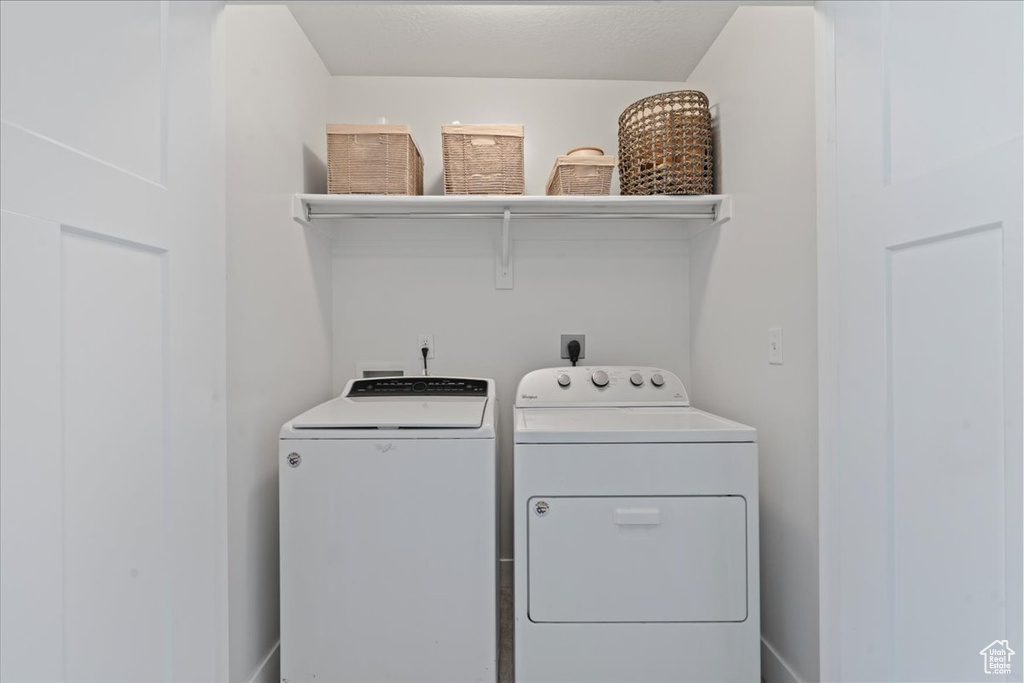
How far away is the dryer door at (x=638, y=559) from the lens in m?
1.44

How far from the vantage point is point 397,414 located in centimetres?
161

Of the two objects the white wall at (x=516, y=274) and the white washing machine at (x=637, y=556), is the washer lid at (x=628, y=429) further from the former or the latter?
the white wall at (x=516, y=274)

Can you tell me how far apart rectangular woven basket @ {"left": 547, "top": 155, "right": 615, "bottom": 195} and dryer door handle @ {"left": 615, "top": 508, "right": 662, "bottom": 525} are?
1.22m

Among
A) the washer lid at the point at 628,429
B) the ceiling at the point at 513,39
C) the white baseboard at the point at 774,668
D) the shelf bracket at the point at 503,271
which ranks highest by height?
the ceiling at the point at 513,39

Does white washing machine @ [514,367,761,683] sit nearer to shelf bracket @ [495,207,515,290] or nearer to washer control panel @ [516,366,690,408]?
washer control panel @ [516,366,690,408]

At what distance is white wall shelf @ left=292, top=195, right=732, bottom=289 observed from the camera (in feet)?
6.30

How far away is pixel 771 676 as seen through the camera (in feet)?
5.40

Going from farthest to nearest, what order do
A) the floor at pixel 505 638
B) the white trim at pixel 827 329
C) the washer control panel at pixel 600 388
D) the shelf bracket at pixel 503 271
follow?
the shelf bracket at pixel 503 271 → the washer control panel at pixel 600 388 → the floor at pixel 505 638 → the white trim at pixel 827 329

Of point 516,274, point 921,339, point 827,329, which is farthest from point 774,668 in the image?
point 516,274

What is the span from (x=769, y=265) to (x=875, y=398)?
2.43ft

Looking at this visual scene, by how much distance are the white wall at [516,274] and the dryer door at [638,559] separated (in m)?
0.89

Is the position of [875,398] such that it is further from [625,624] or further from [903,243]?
[625,624]

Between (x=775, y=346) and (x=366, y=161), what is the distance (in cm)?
161
